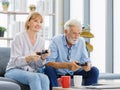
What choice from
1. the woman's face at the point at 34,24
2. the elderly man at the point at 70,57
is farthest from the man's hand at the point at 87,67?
the woman's face at the point at 34,24

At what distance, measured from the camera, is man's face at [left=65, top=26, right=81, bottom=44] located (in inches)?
129

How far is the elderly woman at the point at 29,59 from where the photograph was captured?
9.89 ft

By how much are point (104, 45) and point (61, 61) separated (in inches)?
80.2

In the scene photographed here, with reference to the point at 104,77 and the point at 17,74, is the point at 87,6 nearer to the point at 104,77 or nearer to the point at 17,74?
the point at 104,77

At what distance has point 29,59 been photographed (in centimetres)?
313

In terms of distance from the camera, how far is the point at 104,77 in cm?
385

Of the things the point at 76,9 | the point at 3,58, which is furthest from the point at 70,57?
the point at 76,9

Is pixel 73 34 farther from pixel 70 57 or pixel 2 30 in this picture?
pixel 2 30

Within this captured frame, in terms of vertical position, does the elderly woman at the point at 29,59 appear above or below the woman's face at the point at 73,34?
below

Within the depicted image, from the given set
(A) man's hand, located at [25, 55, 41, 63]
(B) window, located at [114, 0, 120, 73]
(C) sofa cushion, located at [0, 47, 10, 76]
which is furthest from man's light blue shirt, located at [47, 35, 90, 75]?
(B) window, located at [114, 0, 120, 73]

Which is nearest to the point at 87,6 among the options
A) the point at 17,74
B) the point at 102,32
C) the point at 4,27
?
the point at 102,32

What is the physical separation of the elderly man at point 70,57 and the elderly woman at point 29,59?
11 centimetres

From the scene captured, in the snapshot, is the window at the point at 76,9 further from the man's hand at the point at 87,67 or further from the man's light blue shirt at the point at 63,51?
the man's hand at the point at 87,67

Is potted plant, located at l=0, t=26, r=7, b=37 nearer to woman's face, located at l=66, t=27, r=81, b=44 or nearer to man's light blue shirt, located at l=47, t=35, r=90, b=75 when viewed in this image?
man's light blue shirt, located at l=47, t=35, r=90, b=75
